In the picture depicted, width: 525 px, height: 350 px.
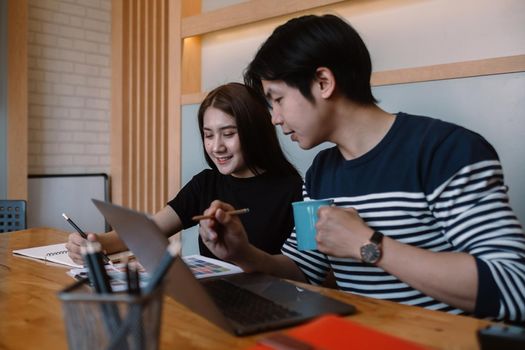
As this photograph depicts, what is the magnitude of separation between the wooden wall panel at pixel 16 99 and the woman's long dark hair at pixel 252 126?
2044mm

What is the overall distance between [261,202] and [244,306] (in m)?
0.91

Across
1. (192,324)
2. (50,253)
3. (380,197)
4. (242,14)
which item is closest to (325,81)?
(380,197)

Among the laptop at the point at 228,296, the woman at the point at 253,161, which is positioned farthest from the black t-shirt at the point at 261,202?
the laptop at the point at 228,296

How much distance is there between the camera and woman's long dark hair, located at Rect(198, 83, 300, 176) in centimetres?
167

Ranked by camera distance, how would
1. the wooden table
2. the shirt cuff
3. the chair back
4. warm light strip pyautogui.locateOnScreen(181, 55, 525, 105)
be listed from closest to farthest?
1. the wooden table
2. the shirt cuff
3. warm light strip pyautogui.locateOnScreen(181, 55, 525, 105)
4. the chair back

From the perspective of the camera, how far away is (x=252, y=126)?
5.50 feet

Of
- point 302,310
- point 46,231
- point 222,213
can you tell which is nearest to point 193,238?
point 46,231

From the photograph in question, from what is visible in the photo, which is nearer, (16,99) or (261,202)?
(261,202)

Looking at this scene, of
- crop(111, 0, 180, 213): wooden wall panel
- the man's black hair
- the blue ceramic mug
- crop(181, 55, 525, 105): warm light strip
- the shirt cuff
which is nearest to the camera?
the shirt cuff

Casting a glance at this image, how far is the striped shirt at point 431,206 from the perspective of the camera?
873mm

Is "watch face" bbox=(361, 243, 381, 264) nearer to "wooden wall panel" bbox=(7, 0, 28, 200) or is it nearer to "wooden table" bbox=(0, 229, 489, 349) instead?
"wooden table" bbox=(0, 229, 489, 349)

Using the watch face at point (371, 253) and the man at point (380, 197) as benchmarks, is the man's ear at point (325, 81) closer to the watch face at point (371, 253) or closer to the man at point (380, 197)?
the man at point (380, 197)

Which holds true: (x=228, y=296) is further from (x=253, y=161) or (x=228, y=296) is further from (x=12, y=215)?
(x=12, y=215)

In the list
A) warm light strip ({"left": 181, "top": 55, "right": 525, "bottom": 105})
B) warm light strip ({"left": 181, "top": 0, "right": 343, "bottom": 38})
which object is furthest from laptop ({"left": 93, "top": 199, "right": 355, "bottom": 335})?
warm light strip ({"left": 181, "top": 0, "right": 343, "bottom": 38})
